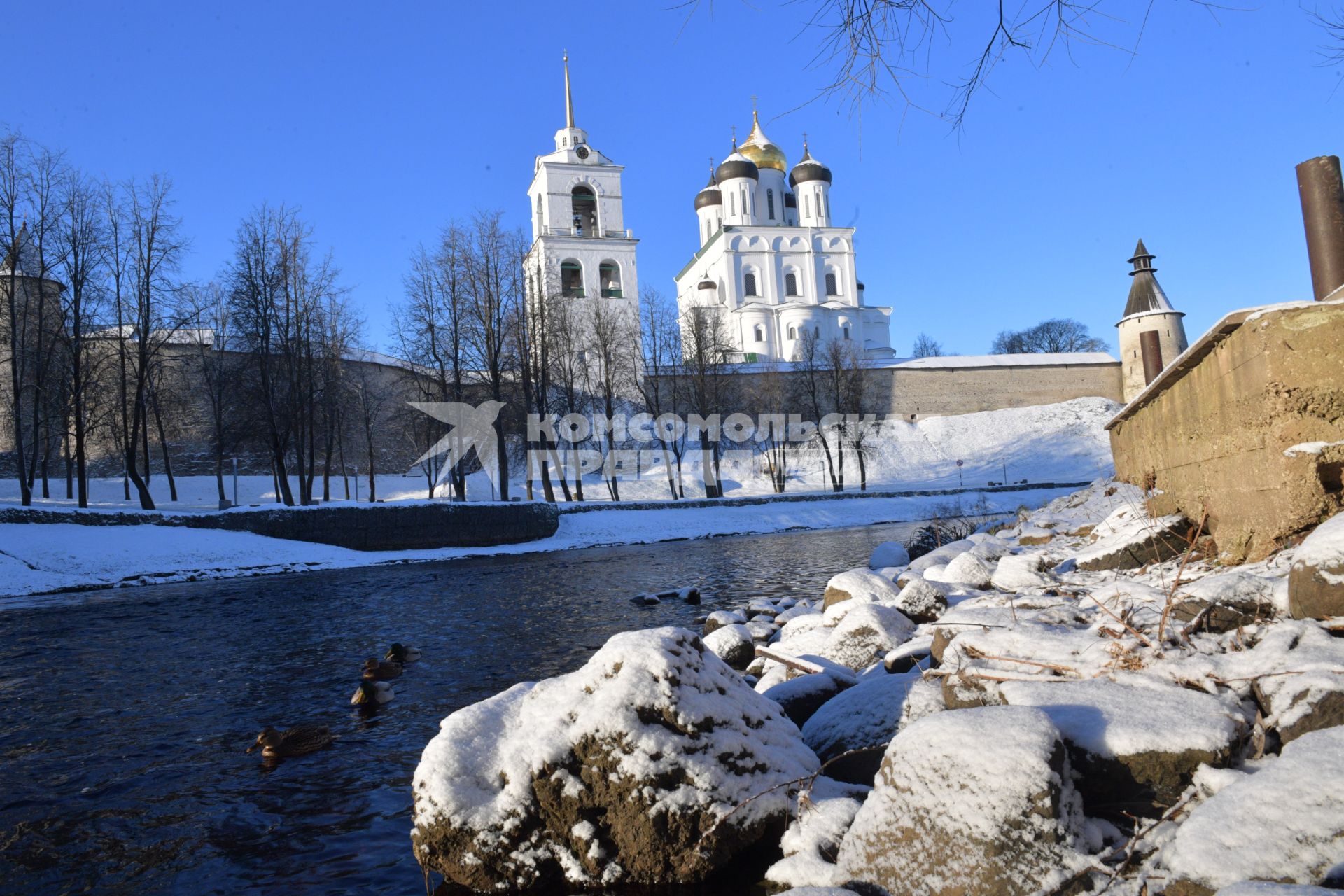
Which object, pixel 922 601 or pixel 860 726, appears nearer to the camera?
pixel 860 726

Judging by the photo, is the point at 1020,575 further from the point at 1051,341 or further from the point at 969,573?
the point at 1051,341

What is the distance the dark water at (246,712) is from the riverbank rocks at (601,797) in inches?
17.5

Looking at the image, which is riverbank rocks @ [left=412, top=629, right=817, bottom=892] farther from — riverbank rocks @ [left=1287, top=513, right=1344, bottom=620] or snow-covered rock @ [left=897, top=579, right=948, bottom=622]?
snow-covered rock @ [left=897, top=579, right=948, bottom=622]

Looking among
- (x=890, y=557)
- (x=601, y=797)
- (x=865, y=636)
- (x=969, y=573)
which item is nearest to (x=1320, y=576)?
(x=865, y=636)

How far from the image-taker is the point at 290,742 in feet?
18.0

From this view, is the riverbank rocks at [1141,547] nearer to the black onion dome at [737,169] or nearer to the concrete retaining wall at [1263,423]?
the concrete retaining wall at [1263,423]

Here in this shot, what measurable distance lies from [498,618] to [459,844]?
7.90 metres

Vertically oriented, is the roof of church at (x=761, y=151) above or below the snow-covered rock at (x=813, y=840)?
above

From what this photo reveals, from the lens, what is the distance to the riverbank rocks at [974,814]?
8.57 ft

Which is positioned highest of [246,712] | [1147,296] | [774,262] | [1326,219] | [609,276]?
[774,262]

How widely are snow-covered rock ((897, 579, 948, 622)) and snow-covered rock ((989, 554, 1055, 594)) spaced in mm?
556

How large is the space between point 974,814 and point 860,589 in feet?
16.5

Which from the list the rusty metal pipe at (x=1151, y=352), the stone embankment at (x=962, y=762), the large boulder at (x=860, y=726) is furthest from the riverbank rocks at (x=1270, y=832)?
the rusty metal pipe at (x=1151, y=352)

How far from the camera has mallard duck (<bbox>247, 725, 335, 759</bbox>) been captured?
537cm
